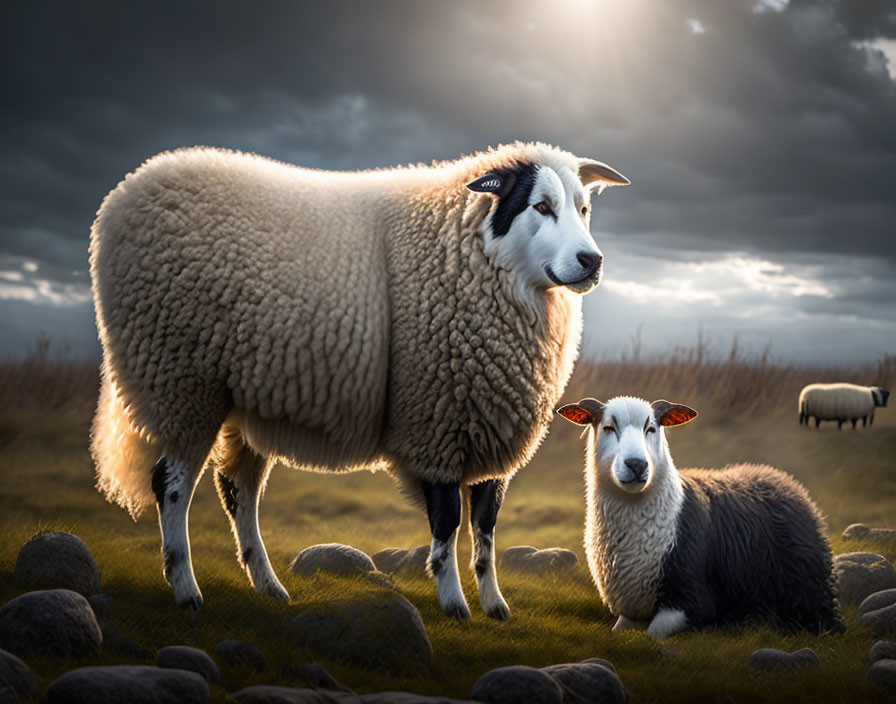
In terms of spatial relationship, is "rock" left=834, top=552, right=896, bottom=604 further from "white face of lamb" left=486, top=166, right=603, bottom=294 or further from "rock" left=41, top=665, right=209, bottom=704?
"rock" left=41, top=665, right=209, bottom=704

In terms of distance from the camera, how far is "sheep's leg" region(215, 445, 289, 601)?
605cm

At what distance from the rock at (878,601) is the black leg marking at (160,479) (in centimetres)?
557

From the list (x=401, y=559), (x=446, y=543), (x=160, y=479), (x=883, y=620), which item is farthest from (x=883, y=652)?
Answer: (x=160, y=479)

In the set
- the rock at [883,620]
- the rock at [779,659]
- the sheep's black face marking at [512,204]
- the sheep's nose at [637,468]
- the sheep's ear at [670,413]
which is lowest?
the rock at [779,659]

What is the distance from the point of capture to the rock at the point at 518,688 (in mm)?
3637

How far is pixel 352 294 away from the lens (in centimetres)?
543

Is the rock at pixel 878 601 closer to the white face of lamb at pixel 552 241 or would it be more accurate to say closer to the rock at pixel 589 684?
the rock at pixel 589 684

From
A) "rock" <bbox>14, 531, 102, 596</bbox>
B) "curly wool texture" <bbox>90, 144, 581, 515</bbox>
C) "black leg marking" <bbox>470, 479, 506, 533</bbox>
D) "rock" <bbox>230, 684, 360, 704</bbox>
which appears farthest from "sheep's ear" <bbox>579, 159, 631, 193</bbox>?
"rock" <bbox>14, 531, 102, 596</bbox>

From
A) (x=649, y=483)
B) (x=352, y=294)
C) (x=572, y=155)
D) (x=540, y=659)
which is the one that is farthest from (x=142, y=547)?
(x=572, y=155)

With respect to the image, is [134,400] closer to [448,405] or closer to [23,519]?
[448,405]

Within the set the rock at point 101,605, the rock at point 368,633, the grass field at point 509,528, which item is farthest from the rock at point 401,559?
the rock at point 101,605

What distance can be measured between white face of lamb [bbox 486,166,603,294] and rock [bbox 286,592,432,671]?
2.39 metres

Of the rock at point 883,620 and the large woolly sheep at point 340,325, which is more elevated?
the large woolly sheep at point 340,325

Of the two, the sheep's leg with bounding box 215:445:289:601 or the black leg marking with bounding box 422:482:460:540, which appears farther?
the sheep's leg with bounding box 215:445:289:601
